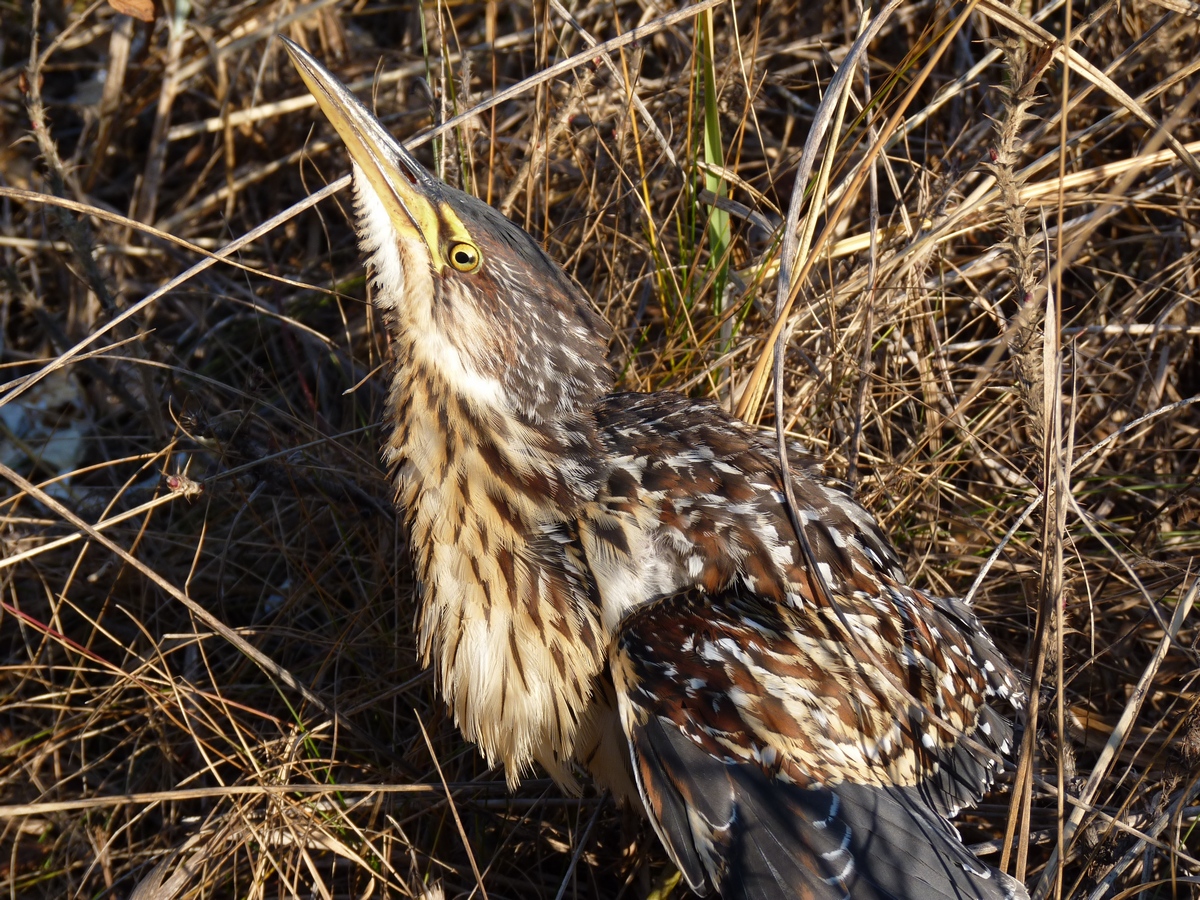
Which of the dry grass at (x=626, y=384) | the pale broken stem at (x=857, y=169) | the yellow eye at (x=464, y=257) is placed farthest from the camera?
the dry grass at (x=626, y=384)

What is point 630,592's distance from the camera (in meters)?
2.43

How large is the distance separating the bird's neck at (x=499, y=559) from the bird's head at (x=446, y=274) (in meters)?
0.05

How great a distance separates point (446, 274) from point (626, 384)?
0.99 metres

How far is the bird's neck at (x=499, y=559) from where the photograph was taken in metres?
2.46

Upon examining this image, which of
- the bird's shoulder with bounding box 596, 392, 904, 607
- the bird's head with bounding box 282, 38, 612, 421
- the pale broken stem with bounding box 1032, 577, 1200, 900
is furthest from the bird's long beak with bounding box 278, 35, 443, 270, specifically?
the pale broken stem with bounding box 1032, 577, 1200, 900

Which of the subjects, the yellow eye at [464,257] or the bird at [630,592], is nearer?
the bird at [630,592]

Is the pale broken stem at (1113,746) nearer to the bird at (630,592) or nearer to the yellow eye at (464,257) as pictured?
the bird at (630,592)

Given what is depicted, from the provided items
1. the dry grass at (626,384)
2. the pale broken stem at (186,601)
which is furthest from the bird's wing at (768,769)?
the pale broken stem at (186,601)

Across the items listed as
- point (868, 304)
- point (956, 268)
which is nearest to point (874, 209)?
point (868, 304)

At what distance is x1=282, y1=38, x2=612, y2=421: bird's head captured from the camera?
2.54 metres

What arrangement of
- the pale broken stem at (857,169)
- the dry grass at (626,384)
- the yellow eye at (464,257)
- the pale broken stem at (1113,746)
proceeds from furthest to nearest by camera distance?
1. the dry grass at (626,384)
2. the yellow eye at (464,257)
3. the pale broken stem at (1113,746)
4. the pale broken stem at (857,169)

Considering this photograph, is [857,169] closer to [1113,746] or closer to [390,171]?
[390,171]

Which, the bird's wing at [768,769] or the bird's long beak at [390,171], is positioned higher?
the bird's long beak at [390,171]

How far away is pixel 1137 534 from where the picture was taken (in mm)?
3182
